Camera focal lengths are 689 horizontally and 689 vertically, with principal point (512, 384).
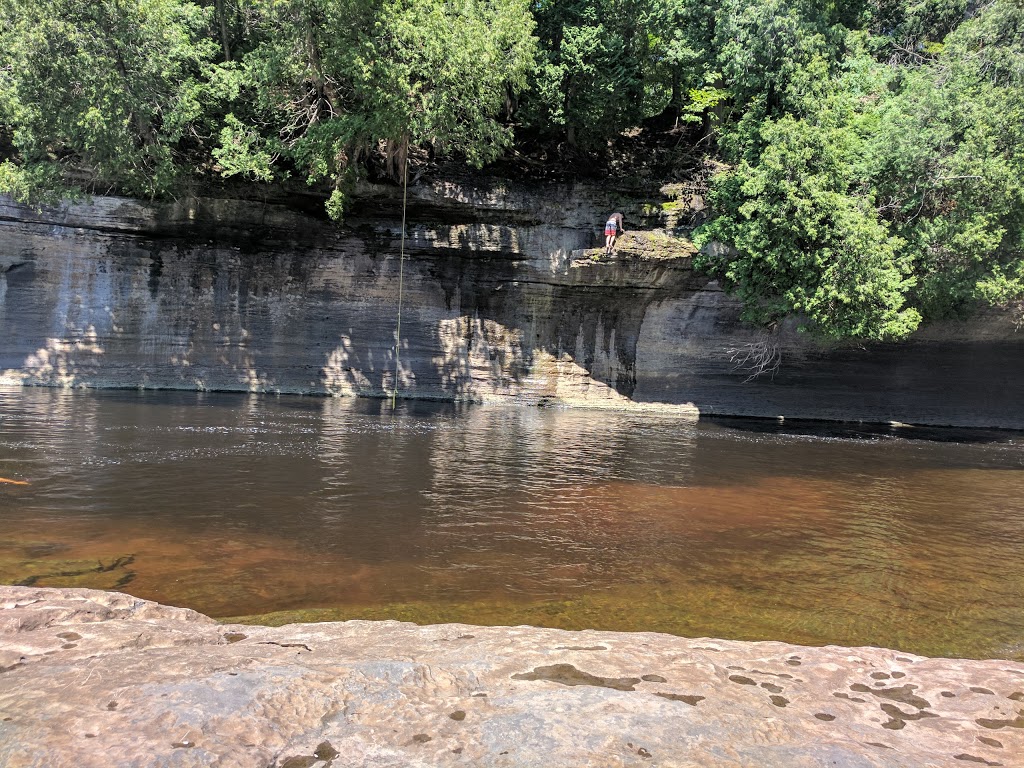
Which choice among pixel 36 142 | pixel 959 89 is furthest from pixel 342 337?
pixel 959 89

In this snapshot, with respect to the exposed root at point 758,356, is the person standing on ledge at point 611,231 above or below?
above

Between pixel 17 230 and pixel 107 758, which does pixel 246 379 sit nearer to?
pixel 17 230

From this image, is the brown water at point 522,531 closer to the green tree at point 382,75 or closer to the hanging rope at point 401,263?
the hanging rope at point 401,263

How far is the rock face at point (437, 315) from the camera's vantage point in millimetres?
21641

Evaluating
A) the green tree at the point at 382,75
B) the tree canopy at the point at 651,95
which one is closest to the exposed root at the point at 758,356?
the tree canopy at the point at 651,95

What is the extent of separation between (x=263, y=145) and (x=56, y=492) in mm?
15253

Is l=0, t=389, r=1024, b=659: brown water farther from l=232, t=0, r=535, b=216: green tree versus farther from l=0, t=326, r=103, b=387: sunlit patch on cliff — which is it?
l=232, t=0, r=535, b=216: green tree

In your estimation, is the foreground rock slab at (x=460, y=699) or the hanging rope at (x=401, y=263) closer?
the foreground rock slab at (x=460, y=699)

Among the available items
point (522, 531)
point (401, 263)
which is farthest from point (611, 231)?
point (522, 531)

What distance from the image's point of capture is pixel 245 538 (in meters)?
6.94

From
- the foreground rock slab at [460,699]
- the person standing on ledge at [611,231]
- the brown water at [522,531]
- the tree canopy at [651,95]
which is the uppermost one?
the tree canopy at [651,95]

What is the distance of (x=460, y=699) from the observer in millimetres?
3088

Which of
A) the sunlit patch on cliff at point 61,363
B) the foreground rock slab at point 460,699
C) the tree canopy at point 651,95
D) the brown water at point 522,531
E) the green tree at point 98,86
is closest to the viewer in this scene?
the foreground rock slab at point 460,699

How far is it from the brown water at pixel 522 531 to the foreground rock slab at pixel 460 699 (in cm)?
120
